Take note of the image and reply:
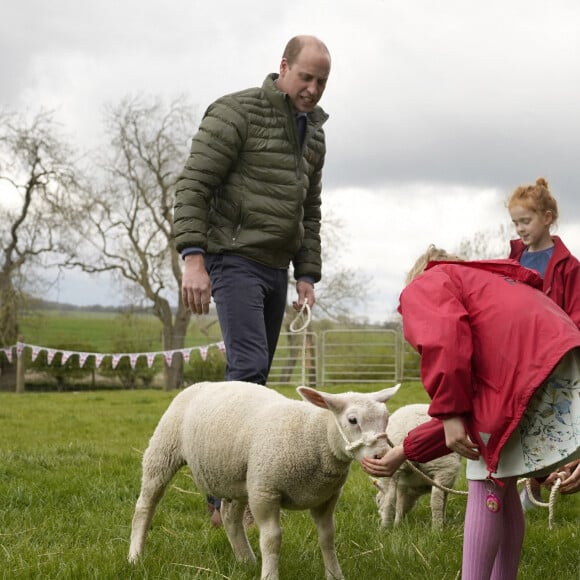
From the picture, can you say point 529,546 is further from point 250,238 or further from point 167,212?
point 167,212

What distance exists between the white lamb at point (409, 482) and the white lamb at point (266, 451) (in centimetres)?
130

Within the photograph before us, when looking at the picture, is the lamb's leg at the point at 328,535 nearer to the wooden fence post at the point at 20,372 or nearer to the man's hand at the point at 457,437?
the man's hand at the point at 457,437

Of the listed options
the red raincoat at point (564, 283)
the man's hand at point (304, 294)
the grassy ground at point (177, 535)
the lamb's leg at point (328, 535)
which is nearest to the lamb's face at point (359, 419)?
the lamb's leg at point (328, 535)

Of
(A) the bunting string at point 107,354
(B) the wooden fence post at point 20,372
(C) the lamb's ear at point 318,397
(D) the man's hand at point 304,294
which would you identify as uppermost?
(D) the man's hand at point 304,294

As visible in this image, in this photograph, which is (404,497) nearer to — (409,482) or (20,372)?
(409,482)

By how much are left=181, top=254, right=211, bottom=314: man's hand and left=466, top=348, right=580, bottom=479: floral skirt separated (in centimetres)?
169

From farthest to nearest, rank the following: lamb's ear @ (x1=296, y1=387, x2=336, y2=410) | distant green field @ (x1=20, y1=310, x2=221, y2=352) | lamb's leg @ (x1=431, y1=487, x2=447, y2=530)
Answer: distant green field @ (x1=20, y1=310, x2=221, y2=352)
lamb's leg @ (x1=431, y1=487, x2=447, y2=530)
lamb's ear @ (x1=296, y1=387, x2=336, y2=410)

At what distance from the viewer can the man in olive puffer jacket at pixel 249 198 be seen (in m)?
4.05

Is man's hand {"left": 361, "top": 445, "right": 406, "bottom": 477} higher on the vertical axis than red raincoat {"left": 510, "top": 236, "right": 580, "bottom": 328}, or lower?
lower

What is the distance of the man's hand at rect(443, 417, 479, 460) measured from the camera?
2.70m

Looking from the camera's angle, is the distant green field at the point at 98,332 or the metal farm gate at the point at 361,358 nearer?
the metal farm gate at the point at 361,358

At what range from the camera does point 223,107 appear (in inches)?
165

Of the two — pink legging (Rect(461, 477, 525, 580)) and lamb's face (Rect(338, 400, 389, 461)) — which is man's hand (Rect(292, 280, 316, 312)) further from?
pink legging (Rect(461, 477, 525, 580))

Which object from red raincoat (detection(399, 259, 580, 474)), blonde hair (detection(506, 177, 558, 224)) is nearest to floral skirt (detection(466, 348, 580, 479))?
red raincoat (detection(399, 259, 580, 474))
